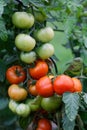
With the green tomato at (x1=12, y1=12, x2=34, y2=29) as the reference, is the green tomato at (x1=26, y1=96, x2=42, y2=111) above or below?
below

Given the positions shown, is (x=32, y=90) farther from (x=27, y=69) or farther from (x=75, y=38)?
(x=75, y=38)

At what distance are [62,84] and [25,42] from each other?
154 mm

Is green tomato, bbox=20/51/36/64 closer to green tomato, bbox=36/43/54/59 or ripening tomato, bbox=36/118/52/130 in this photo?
green tomato, bbox=36/43/54/59

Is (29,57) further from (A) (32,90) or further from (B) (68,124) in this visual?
(B) (68,124)

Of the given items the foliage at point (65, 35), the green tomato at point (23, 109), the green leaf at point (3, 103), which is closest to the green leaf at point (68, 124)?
the foliage at point (65, 35)

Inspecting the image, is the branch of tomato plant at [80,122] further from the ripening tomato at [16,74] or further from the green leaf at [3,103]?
the green leaf at [3,103]

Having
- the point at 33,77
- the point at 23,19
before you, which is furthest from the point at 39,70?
the point at 23,19

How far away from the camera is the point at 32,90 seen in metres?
1.14

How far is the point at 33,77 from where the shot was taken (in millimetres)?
1152

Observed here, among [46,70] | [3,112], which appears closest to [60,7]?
[46,70]

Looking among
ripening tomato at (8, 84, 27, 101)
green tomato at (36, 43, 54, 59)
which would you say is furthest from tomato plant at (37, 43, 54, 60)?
ripening tomato at (8, 84, 27, 101)

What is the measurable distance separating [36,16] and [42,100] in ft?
0.77

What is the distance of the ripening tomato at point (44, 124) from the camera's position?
3.79 feet

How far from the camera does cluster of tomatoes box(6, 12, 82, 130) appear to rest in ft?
3.57
